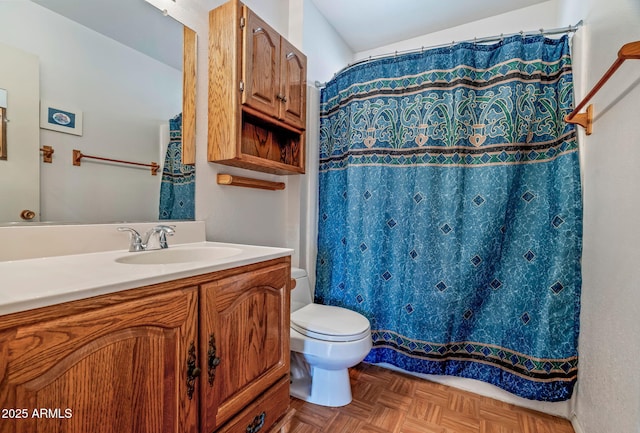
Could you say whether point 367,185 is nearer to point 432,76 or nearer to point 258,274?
point 432,76

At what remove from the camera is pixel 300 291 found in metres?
1.75

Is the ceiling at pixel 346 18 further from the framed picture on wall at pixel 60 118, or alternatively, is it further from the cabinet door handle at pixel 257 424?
the cabinet door handle at pixel 257 424

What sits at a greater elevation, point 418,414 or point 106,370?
point 106,370

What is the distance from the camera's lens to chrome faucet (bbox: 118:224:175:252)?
1023 mm

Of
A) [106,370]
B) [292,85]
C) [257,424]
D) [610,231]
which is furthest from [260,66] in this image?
[610,231]

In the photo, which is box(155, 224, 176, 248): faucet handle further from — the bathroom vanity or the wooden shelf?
the wooden shelf

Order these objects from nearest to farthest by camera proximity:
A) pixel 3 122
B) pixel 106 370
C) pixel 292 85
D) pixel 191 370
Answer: pixel 106 370 → pixel 191 370 → pixel 3 122 → pixel 292 85

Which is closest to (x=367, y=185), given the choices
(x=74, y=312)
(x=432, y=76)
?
(x=432, y=76)

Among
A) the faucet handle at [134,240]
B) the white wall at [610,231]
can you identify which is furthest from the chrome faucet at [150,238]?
the white wall at [610,231]

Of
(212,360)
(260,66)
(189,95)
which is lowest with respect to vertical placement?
(212,360)

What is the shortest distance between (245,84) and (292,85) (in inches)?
15.3

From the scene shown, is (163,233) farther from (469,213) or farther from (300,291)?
(469,213)

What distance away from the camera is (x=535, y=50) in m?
1.43

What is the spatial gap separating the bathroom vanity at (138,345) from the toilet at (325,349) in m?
0.39
